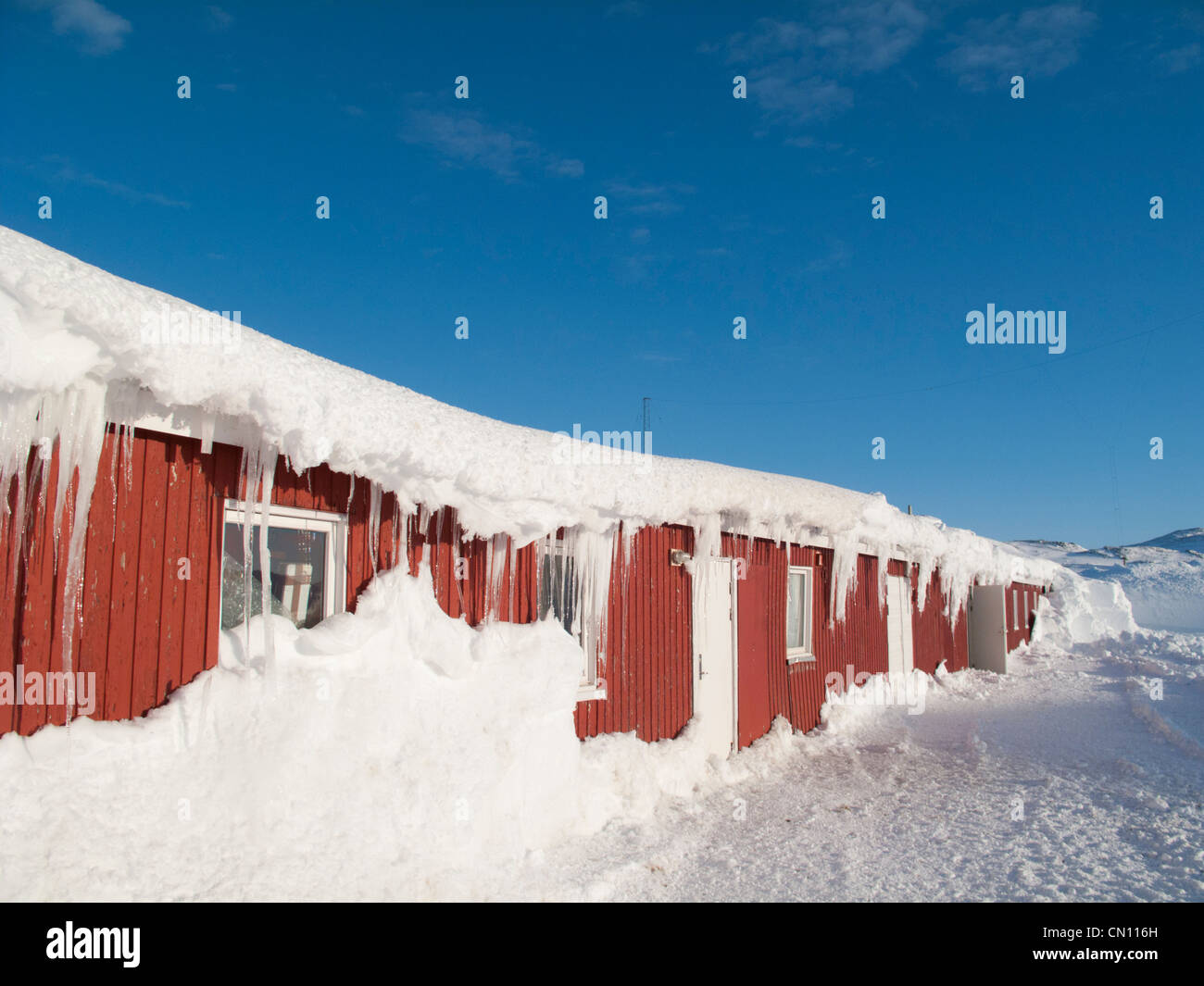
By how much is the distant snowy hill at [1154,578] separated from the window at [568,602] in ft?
80.5

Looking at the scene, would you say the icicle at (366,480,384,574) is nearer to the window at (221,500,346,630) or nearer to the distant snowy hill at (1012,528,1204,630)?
the window at (221,500,346,630)

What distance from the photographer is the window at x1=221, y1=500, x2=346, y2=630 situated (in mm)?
3883

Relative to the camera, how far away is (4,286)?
8.90 feet

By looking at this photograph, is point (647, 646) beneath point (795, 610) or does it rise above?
beneath

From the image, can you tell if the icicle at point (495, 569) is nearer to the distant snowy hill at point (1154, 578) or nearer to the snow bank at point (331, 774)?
the snow bank at point (331, 774)

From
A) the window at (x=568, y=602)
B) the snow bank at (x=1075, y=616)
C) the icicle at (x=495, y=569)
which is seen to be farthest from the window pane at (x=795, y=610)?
the snow bank at (x=1075, y=616)

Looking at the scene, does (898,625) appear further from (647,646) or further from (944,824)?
(944,824)

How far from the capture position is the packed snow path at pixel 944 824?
412 centimetres

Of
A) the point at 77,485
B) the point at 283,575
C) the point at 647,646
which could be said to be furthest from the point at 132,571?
the point at 647,646

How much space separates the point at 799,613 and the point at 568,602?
13.9 feet

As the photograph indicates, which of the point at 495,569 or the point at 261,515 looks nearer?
the point at 261,515

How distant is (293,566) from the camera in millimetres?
4137
